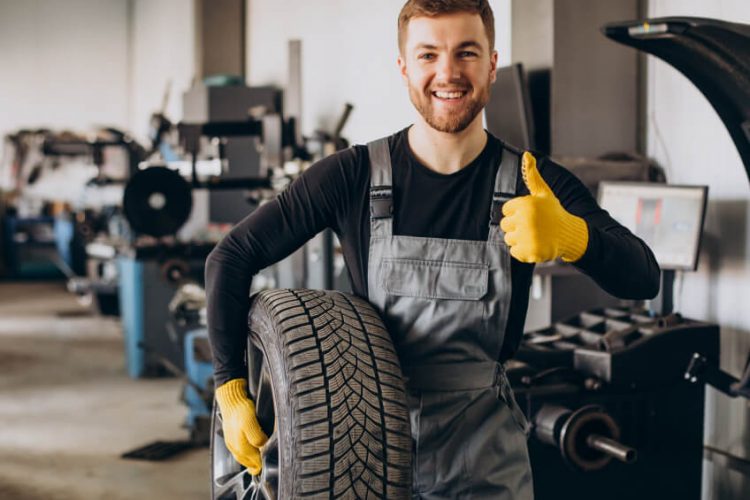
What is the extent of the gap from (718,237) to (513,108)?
0.76m

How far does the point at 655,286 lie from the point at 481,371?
1.06 feet

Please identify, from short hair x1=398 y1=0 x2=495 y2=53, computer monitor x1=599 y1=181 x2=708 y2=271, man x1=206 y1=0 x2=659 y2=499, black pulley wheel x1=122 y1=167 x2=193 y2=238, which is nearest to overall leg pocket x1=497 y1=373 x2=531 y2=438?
man x1=206 y1=0 x2=659 y2=499

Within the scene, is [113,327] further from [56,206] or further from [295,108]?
[56,206]

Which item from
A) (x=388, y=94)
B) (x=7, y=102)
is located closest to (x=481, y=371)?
(x=388, y=94)

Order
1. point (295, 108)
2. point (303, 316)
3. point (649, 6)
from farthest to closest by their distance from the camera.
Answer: point (295, 108) < point (649, 6) < point (303, 316)

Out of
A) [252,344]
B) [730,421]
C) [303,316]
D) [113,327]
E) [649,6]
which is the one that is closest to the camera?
[303,316]

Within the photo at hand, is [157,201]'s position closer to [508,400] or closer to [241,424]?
[241,424]

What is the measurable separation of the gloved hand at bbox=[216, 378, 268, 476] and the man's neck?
52 cm

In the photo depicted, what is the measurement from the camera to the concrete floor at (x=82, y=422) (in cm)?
313

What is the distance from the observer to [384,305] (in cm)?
146

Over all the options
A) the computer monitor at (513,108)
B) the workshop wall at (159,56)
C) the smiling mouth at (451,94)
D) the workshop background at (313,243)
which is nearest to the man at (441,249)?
the smiling mouth at (451,94)

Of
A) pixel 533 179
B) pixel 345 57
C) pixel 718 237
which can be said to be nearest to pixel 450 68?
pixel 533 179

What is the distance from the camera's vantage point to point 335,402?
1337 millimetres

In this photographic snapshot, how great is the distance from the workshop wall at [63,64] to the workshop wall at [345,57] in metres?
5.22
